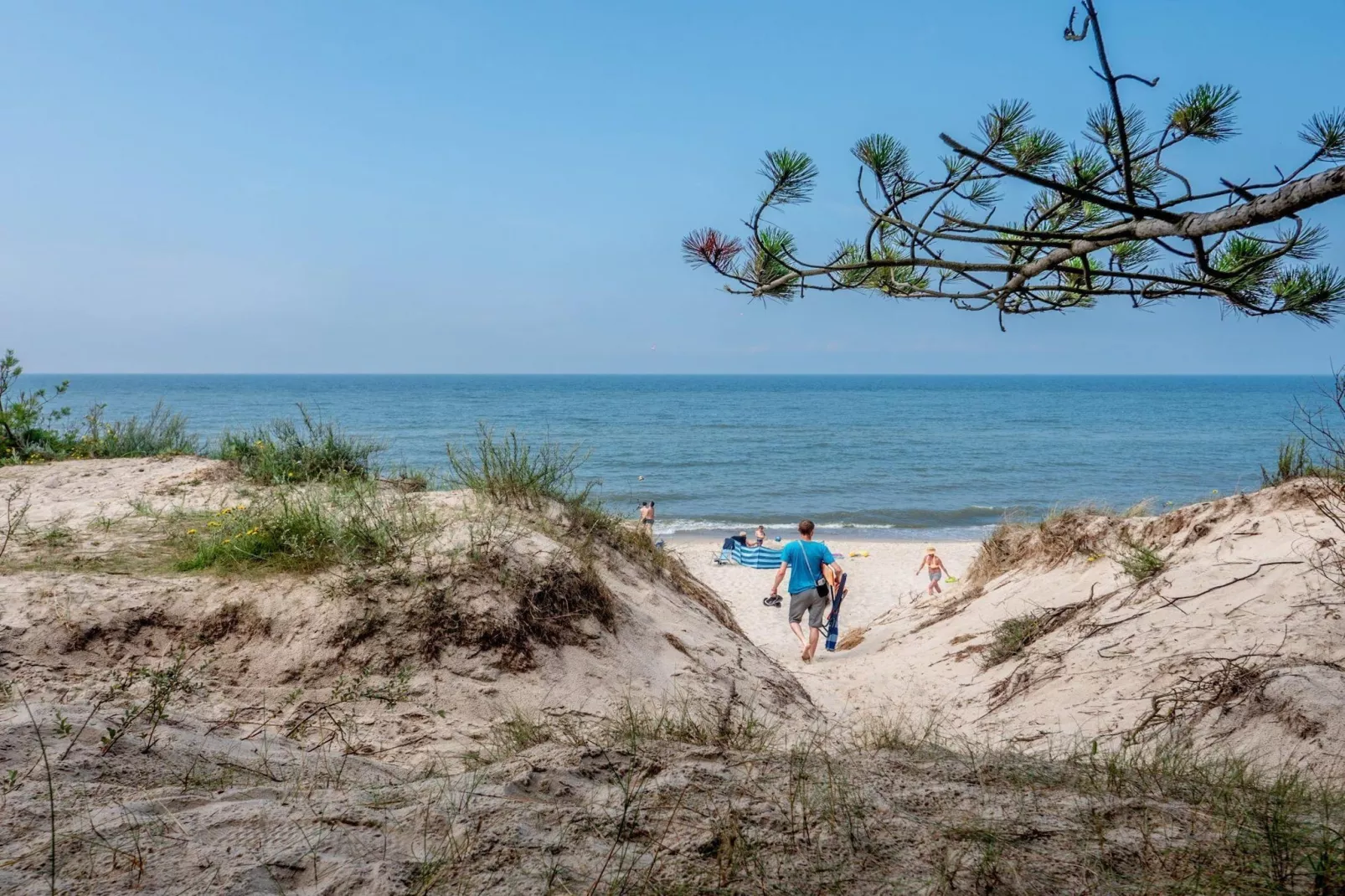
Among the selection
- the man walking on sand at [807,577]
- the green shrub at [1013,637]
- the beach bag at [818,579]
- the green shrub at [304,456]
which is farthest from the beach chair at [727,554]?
the green shrub at [1013,637]

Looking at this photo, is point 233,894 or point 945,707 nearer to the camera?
point 233,894

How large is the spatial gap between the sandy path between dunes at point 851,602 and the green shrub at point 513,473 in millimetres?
3046

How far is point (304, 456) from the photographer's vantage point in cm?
849

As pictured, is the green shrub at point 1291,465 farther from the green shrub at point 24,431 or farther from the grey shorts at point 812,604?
the green shrub at point 24,431

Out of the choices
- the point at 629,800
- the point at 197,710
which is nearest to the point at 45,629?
the point at 197,710

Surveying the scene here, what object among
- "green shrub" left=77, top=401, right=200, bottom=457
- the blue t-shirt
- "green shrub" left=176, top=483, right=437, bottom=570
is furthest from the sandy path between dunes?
"green shrub" left=77, top=401, right=200, bottom=457

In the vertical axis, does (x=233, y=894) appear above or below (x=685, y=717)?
above

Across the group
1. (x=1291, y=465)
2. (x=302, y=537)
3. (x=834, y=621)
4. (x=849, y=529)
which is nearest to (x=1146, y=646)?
(x=1291, y=465)

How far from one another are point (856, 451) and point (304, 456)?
44.0 metres

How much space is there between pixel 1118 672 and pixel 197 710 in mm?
6056

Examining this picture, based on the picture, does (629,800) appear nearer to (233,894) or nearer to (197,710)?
(233,894)

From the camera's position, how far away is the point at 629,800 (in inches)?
107

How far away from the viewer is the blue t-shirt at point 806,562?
10.8 meters

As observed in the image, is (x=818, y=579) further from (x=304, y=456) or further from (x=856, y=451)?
(x=856, y=451)
